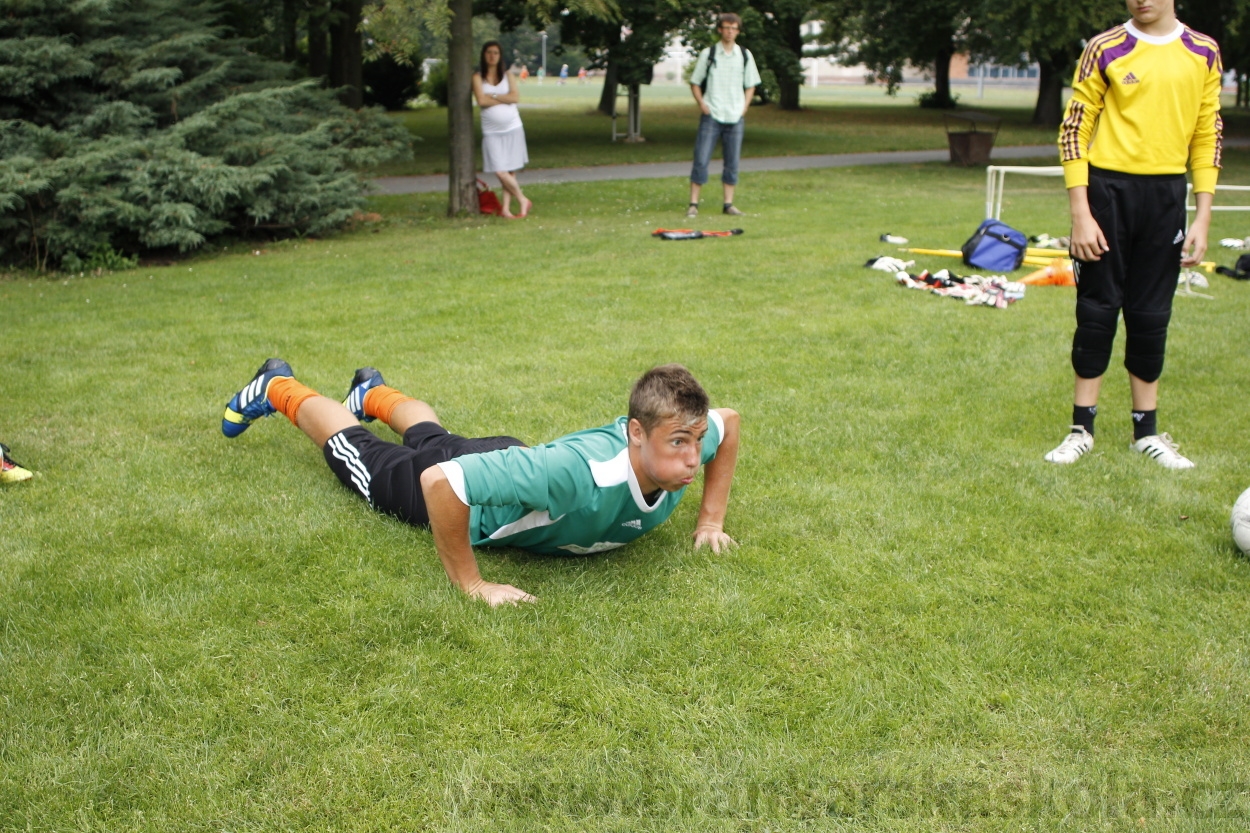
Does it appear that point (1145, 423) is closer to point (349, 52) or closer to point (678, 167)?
point (678, 167)

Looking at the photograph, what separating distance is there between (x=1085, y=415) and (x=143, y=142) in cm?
972

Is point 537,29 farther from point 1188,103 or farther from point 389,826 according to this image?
point 389,826

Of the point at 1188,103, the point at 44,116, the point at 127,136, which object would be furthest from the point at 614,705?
the point at 44,116

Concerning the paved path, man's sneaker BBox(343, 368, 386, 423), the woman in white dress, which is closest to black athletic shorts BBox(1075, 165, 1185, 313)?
man's sneaker BBox(343, 368, 386, 423)

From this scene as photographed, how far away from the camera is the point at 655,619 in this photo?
3.79m

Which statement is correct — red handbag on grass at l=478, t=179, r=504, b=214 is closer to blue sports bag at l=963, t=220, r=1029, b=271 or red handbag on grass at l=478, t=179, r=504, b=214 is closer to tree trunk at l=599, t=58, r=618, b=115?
blue sports bag at l=963, t=220, r=1029, b=271

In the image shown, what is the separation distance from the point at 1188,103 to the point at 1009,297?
4.14 metres

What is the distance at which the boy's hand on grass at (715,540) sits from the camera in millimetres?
4320

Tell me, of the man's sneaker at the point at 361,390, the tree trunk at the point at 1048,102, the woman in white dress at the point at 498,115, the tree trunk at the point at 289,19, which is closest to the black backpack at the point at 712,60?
the woman in white dress at the point at 498,115

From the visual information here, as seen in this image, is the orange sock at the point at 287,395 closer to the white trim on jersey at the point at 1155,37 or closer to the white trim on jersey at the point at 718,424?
the white trim on jersey at the point at 718,424

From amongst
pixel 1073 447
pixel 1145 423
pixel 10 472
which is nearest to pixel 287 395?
pixel 10 472

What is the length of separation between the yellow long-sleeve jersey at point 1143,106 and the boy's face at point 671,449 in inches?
104

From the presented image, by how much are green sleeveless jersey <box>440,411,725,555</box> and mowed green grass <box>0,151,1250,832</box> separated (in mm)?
200

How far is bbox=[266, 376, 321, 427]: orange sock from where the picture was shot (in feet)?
17.2
